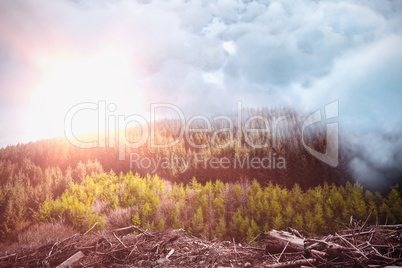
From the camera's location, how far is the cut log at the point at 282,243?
8.89 feet

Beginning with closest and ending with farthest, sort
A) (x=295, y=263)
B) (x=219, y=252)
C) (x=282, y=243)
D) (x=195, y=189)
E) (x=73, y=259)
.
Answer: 1. (x=295, y=263)
2. (x=282, y=243)
3. (x=219, y=252)
4. (x=73, y=259)
5. (x=195, y=189)

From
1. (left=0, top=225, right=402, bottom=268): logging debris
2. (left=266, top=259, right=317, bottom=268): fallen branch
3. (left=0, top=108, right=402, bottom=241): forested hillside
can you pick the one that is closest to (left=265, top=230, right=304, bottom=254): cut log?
(left=0, top=225, right=402, bottom=268): logging debris

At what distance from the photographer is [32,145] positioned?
805 cm

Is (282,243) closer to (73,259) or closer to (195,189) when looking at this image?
(73,259)

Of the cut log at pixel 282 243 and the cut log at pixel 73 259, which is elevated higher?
the cut log at pixel 282 243

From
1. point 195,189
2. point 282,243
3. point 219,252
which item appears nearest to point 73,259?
point 219,252

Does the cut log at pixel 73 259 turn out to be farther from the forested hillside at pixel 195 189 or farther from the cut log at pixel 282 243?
the cut log at pixel 282 243

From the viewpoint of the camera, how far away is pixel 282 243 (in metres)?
2.80

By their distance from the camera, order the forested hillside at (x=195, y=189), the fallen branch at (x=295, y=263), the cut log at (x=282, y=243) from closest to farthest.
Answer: the fallen branch at (x=295, y=263), the cut log at (x=282, y=243), the forested hillside at (x=195, y=189)

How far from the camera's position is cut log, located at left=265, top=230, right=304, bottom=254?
2709 mm

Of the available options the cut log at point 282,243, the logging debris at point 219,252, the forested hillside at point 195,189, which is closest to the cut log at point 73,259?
the logging debris at point 219,252

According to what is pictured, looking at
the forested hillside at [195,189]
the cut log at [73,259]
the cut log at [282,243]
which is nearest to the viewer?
the cut log at [282,243]

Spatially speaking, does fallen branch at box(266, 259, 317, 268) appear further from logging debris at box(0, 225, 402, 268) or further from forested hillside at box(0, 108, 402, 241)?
forested hillside at box(0, 108, 402, 241)

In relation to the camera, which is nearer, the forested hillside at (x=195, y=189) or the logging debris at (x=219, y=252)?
the logging debris at (x=219, y=252)
